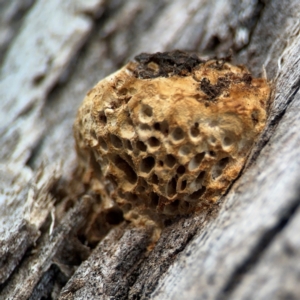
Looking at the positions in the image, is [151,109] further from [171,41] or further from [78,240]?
[171,41]

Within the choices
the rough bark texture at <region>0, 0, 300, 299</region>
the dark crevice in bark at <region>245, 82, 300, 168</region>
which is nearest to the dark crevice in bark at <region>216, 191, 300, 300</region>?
the rough bark texture at <region>0, 0, 300, 299</region>

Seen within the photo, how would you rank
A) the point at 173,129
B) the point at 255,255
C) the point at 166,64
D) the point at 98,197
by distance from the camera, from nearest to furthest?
the point at 255,255 → the point at 173,129 → the point at 166,64 → the point at 98,197

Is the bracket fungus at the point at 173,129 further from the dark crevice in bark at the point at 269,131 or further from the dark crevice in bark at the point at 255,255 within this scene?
the dark crevice in bark at the point at 255,255

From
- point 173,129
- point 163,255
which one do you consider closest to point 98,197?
point 163,255

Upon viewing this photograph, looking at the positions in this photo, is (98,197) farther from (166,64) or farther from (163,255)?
(166,64)

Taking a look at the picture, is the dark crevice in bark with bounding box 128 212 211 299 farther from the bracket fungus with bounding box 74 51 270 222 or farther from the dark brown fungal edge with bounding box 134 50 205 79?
the dark brown fungal edge with bounding box 134 50 205 79

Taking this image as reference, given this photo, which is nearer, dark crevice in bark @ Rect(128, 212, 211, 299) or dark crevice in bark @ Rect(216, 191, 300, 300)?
dark crevice in bark @ Rect(216, 191, 300, 300)

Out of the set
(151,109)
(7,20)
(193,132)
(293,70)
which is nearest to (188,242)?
(193,132)
